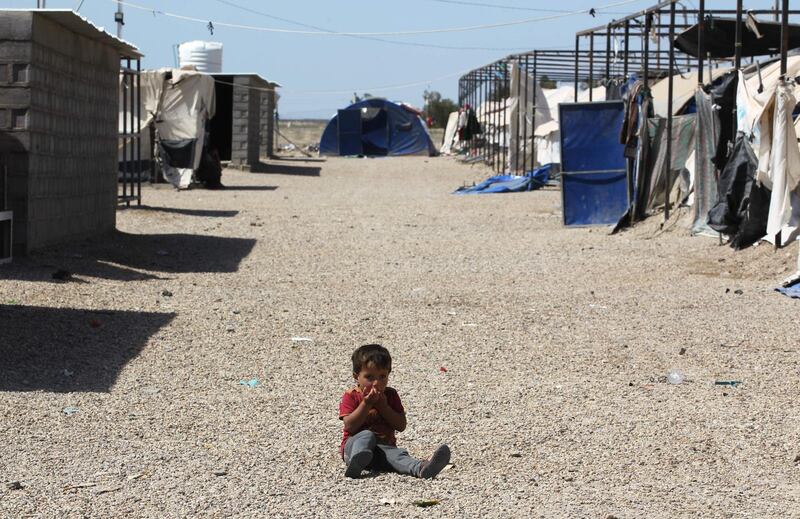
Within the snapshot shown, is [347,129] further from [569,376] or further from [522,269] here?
[569,376]

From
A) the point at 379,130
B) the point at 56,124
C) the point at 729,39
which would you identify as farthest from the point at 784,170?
the point at 379,130

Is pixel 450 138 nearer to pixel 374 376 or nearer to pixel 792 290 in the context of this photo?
pixel 792 290

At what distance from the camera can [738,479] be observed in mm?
5137

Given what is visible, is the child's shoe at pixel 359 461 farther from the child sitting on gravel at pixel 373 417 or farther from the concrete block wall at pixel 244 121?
the concrete block wall at pixel 244 121

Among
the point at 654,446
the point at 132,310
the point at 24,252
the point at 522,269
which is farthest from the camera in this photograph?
the point at 522,269

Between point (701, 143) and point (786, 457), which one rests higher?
→ point (701, 143)

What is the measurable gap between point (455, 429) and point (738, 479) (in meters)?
1.47

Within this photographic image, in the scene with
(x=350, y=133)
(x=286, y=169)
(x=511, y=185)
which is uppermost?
(x=350, y=133)

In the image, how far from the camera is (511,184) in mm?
27859

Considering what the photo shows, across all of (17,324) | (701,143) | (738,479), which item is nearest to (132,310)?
(17,324)

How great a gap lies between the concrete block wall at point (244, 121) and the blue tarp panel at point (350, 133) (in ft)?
58.4

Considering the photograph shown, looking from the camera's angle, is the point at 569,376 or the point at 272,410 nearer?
the point at 272,410

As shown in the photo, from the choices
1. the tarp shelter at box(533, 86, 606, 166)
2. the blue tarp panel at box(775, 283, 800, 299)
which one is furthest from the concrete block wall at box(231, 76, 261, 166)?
the blue tarp panel at box(775, 283, 800, 299)

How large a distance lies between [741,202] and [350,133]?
4056cm
